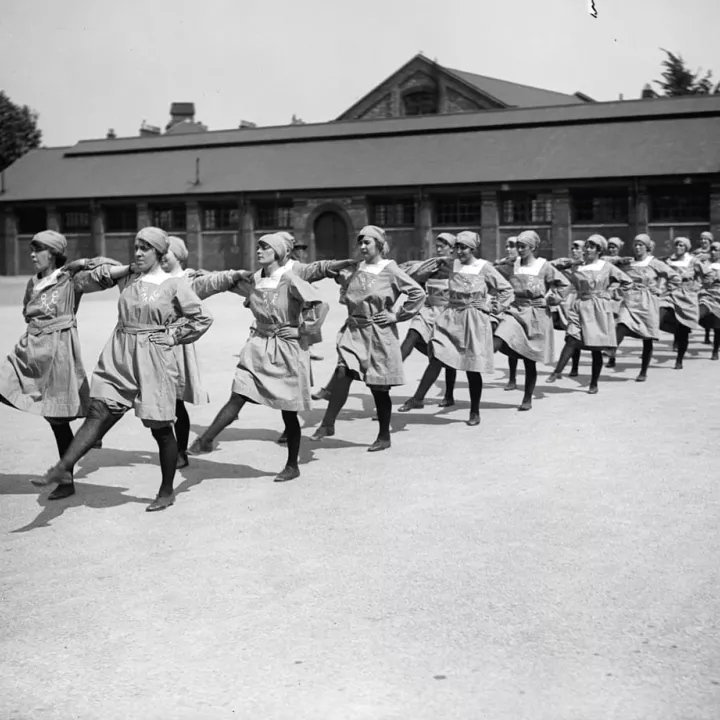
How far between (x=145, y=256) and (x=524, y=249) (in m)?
6.48

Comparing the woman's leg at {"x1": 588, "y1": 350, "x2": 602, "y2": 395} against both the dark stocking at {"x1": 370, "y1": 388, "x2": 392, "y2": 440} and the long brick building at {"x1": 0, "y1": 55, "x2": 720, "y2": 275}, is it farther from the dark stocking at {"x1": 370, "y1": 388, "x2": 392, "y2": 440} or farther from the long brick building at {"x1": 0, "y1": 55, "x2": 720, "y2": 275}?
the long brick building at {"x1": 0, "y1": 55, "x2": 720, "y2": 275}

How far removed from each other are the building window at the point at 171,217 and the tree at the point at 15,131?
14.4 m

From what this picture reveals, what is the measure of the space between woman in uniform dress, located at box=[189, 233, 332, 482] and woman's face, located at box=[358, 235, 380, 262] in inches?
44.6

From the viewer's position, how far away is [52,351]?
272 inches

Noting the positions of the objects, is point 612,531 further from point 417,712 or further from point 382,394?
point 382,394

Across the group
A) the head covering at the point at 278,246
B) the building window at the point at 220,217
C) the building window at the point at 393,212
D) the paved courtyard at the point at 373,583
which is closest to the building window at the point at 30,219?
the building window at the point at 220,217

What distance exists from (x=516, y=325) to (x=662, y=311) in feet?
17.4

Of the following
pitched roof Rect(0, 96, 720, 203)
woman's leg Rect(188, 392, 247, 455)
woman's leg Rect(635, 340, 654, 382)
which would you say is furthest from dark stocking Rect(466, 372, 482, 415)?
pitched roof Rect(0, 96, 720, 203)

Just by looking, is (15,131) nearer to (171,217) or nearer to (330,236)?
(171,217)

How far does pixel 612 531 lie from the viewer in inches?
230

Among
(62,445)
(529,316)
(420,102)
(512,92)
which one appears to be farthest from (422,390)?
(512,92)

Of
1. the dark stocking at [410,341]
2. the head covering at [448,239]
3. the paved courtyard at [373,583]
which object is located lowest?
the paved courtyard at [373,583]

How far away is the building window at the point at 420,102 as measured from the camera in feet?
180

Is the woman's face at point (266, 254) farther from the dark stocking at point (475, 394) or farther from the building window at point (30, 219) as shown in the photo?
the building window at point (30, 219)
